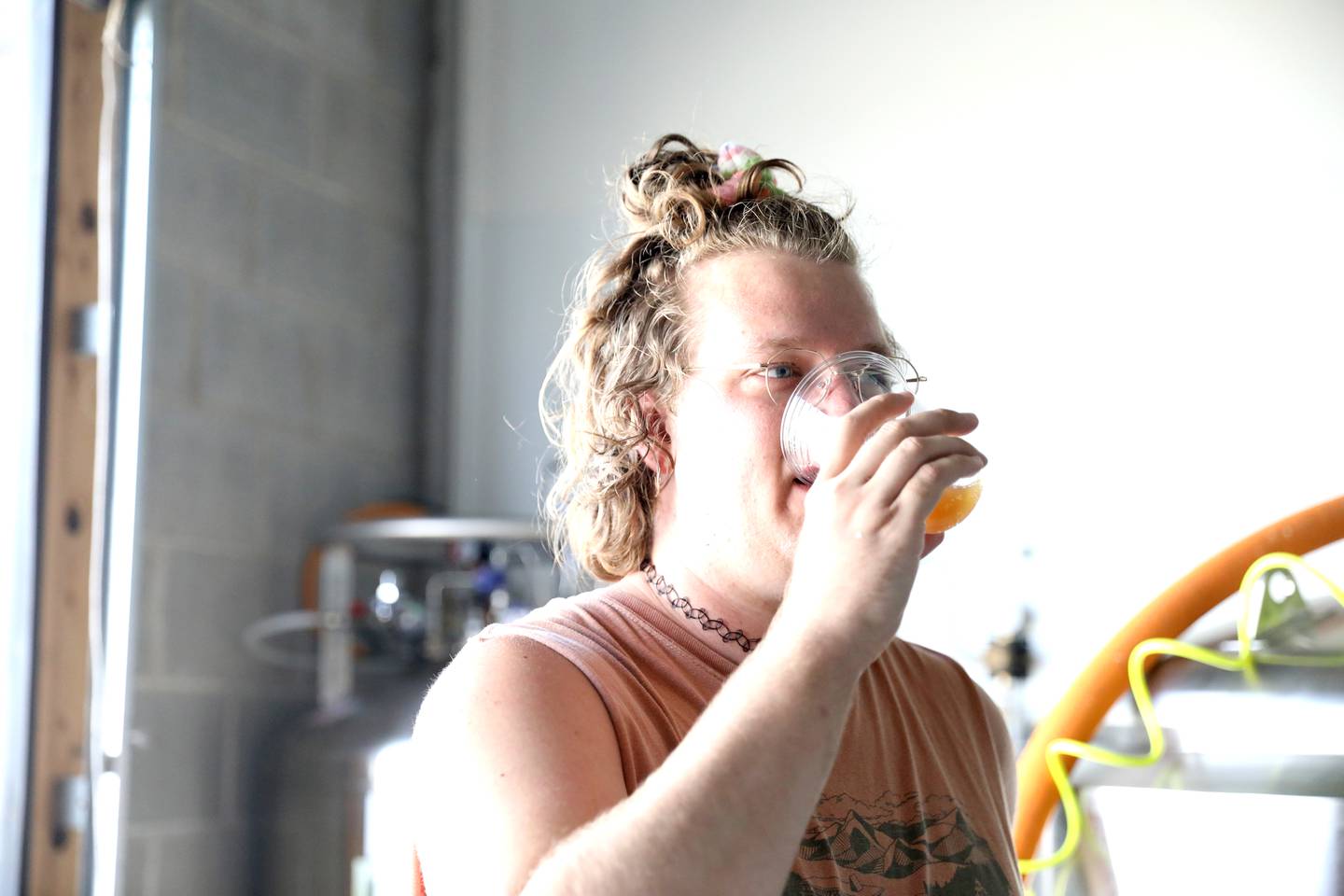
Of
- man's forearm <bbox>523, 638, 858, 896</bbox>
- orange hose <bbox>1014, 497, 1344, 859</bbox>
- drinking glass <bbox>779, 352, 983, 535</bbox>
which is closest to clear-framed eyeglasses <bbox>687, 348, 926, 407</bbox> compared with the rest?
drinking glass <bbox>779, 352, 983, 535</bbox>

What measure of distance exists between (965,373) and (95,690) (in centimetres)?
151

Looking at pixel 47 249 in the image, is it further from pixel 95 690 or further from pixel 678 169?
pixel 678 169

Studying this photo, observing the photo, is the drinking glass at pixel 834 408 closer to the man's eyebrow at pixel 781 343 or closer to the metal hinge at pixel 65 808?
the man's eyebrow at pixel 781 343

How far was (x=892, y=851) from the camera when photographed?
0.90 m

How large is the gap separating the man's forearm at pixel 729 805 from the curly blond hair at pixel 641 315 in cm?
34

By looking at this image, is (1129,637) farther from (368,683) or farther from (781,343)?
(368,683)

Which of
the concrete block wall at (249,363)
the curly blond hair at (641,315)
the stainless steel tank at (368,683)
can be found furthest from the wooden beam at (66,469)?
the curly blond hair at (641,315)

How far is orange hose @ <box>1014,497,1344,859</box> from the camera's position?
1511mm

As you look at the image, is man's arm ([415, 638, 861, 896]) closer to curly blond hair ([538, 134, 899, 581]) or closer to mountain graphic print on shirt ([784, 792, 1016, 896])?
mountain graphic print on shirt ([784, 792, 1016, 896])

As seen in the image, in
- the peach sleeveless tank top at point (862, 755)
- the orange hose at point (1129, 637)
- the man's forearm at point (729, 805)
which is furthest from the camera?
the orange hose at point (1129, 637)

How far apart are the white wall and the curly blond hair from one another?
0.99 metres

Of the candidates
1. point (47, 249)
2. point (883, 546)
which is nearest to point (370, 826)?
point (47, 249)

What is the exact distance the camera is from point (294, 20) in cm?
276

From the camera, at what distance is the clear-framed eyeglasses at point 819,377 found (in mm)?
911
